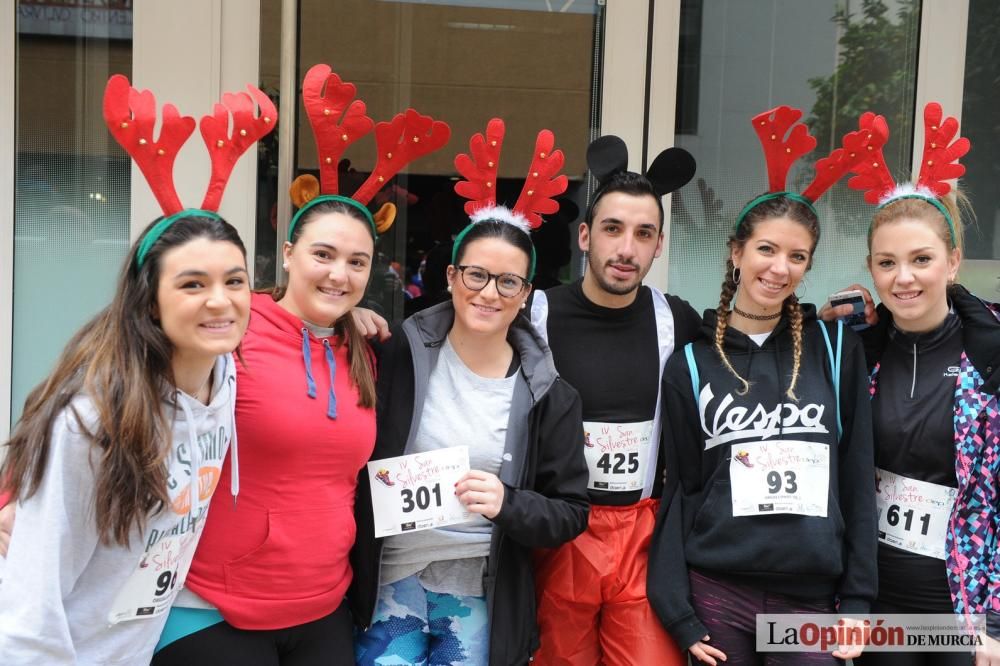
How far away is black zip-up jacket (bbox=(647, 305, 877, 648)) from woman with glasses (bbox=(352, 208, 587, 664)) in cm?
31

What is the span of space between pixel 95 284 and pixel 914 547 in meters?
2.95

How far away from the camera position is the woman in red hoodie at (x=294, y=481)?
2074 millimetres

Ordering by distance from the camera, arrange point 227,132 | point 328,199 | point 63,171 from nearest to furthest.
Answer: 1. point 227,132
2. point 328,199
3. point 63,171

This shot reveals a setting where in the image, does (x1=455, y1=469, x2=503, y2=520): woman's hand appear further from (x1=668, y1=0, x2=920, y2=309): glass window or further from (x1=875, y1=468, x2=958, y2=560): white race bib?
(x1=668, y1=0, x2=920, y2=309): glass window

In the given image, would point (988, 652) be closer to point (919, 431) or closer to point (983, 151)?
point (919, 431)

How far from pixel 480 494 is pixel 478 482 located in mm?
32

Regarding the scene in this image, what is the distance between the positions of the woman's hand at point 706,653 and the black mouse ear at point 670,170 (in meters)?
1.40

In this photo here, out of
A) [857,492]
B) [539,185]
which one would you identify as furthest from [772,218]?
[857,492]

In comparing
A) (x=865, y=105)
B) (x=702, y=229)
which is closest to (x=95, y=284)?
(x=702, y=229)

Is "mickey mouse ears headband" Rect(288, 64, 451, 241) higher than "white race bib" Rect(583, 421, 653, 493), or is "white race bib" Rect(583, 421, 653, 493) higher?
"mickey mouse ears headband" Rect(288, 64, 451, 241)

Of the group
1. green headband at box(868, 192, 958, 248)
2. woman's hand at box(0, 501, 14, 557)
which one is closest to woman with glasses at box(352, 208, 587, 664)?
woman's hand at box(0, 501, 14, 557)

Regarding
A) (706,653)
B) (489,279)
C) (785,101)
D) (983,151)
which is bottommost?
(706,653)

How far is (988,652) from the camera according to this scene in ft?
7.61

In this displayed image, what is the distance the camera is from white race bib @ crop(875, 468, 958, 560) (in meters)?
2.39
